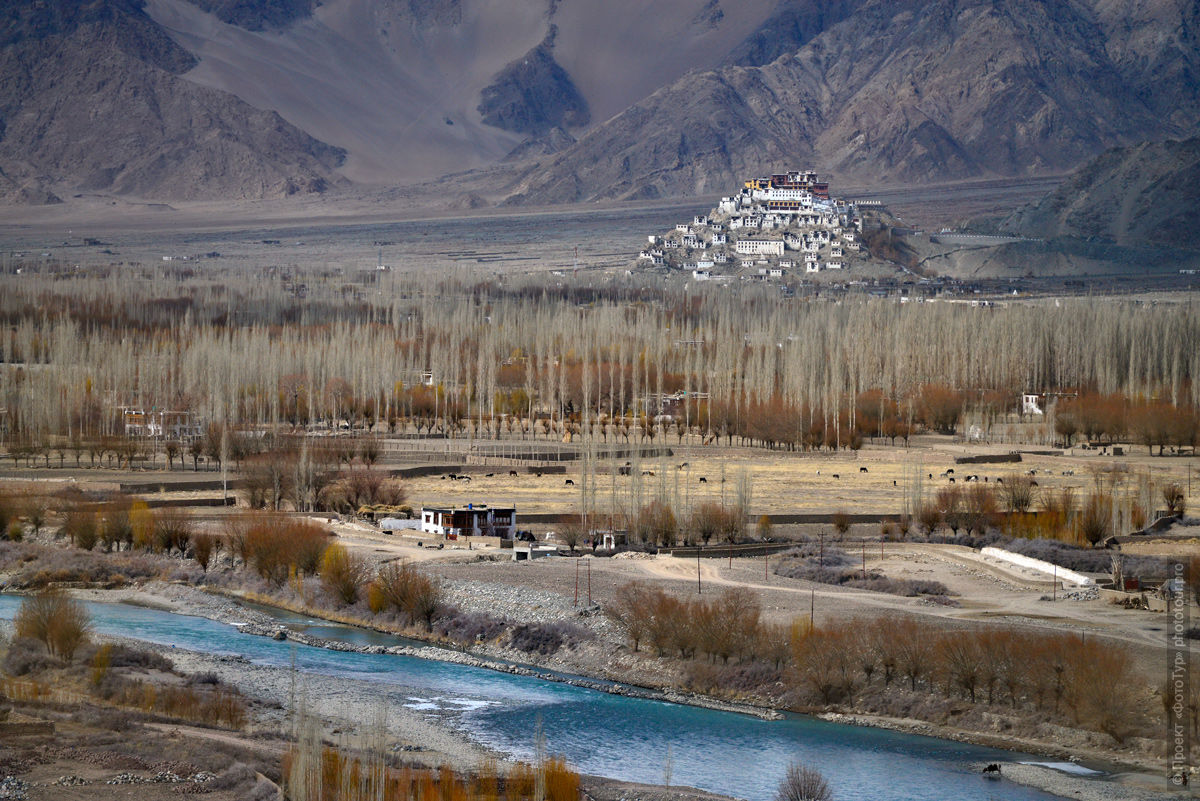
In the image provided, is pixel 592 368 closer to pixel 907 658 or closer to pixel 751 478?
pixel 751 478

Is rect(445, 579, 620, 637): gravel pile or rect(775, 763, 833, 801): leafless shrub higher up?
rect(445, 579, 620, 637): gravel pile

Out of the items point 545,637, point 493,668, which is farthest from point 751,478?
point 493,668

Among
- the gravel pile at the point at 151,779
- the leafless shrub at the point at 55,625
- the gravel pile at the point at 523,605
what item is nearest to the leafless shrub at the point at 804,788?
the gravel pile at the point at 151,779

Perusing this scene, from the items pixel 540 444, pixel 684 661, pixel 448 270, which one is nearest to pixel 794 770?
pixel 684 661

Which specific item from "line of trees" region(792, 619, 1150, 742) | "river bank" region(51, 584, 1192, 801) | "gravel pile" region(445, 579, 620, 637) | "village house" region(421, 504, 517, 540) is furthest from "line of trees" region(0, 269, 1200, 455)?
"line of trees" region(792, 619, 1150, 742)

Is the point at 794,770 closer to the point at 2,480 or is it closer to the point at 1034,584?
the point at 1034,584

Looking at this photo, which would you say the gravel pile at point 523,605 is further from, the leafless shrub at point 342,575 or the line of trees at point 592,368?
the line of trees at point 592,368

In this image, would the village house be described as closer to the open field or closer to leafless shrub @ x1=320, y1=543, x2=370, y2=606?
the open field

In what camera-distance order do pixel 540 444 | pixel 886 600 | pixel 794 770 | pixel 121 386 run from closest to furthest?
pixel 794 770 < pixel 886 600 < pixel 540 444 < pixel 121 386
